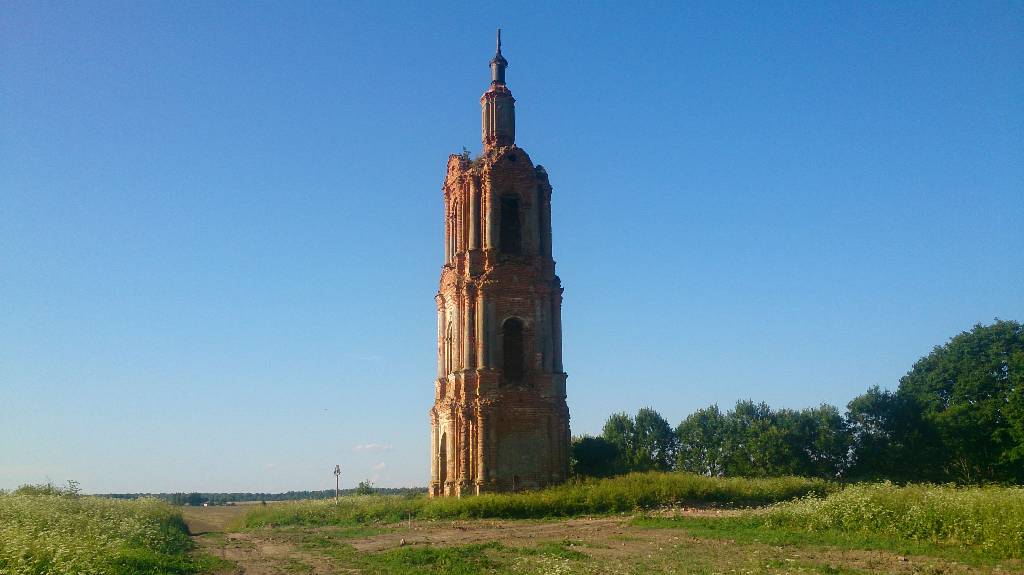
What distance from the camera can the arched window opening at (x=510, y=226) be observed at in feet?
96.1

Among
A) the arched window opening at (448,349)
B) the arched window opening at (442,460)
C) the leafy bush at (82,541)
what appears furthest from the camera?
the arched window opening at (448,349)

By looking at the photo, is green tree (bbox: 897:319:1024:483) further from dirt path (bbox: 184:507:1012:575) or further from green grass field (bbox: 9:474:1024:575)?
dirt path (bbox: 184:507:1012:575)

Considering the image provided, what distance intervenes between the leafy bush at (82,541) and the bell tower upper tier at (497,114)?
17465mm

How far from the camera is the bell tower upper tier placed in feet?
98.9

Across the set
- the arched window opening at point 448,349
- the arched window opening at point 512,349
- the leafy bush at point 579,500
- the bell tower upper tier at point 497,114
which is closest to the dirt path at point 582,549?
the leafy bush at point 579,500

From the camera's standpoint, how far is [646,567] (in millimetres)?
12094

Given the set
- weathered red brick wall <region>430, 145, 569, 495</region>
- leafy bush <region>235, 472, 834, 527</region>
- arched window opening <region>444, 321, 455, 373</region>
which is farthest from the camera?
arched window opening <region>444, 321, 455, 373</region>

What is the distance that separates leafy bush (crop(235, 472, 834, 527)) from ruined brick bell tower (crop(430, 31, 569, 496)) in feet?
5.88

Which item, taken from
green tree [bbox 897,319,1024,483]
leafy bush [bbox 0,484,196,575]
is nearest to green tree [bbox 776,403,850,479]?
green tree [bbox 897,319,1024,483]

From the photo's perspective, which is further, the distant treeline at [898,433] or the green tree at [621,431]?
the green tree at [621,431]

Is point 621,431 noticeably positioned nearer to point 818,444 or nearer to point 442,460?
point 818,444

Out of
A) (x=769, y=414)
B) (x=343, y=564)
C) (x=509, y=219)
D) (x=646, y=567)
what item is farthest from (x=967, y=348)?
(x=343, y=564)

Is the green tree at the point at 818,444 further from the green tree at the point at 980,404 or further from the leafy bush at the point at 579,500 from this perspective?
the leafy bush at the point at 579,500

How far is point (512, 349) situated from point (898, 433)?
1970cm
